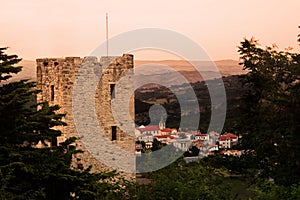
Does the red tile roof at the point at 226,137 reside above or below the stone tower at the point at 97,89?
below

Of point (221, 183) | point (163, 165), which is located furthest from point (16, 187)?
point (221, 183)

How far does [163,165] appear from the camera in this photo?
609 inches

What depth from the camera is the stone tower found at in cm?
2128

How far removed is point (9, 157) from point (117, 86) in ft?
26.1

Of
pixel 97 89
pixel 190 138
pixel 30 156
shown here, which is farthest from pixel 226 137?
pixel 30 156

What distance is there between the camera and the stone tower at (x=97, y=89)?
2128 centimetres

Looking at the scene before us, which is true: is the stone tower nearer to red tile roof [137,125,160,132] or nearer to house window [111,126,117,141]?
house window [111,126,117,141]

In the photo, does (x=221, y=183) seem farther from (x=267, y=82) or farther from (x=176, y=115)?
(x=176, y=115)

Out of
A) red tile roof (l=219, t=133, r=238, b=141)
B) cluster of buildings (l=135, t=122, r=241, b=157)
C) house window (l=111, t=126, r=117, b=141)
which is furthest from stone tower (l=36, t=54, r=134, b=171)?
red tile roof (l=219, t=133, r=238, b=141)

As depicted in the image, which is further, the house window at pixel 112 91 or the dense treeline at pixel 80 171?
the house window at pixel 112 91

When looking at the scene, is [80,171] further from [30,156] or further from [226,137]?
[226,137]

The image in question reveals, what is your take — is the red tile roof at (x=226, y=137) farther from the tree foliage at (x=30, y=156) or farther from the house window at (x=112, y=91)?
the tree foliage at (x=30, y=156)

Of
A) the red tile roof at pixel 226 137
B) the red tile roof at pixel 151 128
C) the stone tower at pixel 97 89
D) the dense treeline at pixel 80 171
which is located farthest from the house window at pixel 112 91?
the red tile roof at pixel 226 137

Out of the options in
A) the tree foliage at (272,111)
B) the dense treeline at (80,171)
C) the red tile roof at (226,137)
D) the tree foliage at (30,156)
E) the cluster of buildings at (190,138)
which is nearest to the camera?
the dense treeline at (80,171)
